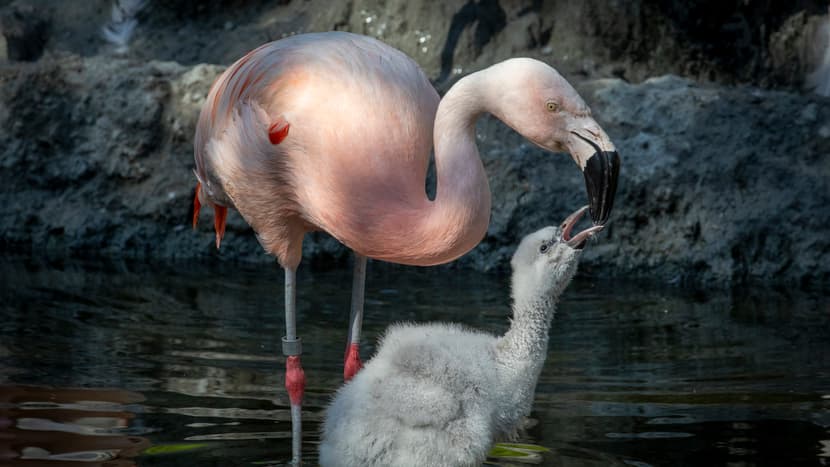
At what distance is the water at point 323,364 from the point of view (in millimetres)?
3783

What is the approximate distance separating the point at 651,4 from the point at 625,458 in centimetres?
477

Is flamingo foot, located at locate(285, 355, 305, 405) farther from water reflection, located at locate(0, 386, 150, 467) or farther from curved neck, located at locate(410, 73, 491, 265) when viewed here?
curved neck, located at locate(410, 73, 491, 265)

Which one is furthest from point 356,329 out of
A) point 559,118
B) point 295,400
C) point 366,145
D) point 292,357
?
point 559,118

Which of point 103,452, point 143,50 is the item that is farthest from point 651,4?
point 103,452

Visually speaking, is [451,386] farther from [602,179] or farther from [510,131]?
[510,131]

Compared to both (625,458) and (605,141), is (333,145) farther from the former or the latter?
(625,458)

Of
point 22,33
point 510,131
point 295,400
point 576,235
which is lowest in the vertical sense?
point 295,400

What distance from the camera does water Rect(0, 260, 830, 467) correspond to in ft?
12.4

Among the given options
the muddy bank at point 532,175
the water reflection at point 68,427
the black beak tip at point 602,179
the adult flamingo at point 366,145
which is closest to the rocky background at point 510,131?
the muddy bank at point 532,175

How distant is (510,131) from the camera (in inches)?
271

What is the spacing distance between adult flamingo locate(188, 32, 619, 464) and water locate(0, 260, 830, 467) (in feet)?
1.69

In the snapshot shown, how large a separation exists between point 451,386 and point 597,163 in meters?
0.72

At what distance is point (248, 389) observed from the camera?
4488mm

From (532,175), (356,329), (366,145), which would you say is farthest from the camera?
(532,175)
